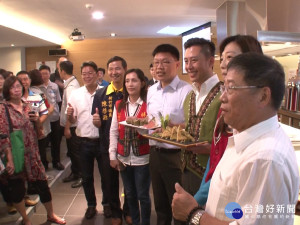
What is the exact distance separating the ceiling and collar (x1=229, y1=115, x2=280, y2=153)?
349 cm

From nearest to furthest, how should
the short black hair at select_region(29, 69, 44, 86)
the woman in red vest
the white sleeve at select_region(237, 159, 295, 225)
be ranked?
1. the white sleeve at select_region(237, 159, 295, 225)
2. the woman in red vest
3. the short black hair at select_region(29, 69, 44, 86)

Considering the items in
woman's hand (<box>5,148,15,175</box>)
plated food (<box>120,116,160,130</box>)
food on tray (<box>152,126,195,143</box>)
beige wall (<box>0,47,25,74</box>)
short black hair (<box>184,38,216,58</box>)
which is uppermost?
beige wall (<box>0,47,25,74</box>)

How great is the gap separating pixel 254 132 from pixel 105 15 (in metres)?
4.38

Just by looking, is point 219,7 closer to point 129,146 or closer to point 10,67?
point 129,146

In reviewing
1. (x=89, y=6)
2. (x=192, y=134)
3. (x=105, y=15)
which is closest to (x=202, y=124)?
(x=192, y=134)

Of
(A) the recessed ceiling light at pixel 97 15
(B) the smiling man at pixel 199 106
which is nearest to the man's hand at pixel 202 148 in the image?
(B) the smiling man at pixel 199 106

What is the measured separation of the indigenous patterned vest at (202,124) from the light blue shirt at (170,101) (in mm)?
338

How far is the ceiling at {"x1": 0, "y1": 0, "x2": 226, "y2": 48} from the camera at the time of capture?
3955 mm

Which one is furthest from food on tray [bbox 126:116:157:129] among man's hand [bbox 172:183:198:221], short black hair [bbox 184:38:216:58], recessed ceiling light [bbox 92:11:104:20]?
recessed ceiling light [bbox 92:11:104:20]

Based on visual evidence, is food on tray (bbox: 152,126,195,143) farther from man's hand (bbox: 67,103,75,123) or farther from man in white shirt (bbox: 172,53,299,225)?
man's hand (bbox: 67,103,75,123)

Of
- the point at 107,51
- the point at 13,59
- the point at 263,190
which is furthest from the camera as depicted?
the point at 107,51

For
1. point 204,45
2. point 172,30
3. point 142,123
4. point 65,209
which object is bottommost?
point 65,209

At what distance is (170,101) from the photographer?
2.11 m

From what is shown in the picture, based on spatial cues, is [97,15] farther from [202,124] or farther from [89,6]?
[202,124]
